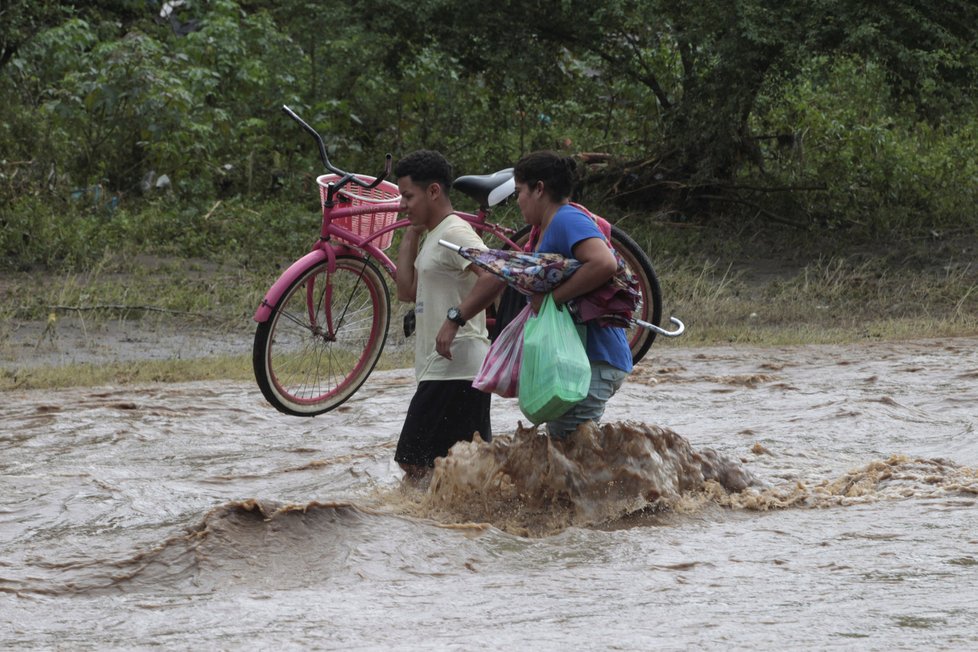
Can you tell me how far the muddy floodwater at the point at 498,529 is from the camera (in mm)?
4293

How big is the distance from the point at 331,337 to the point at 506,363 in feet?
7.32

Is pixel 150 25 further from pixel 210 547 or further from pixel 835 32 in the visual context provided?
pixel 210 547

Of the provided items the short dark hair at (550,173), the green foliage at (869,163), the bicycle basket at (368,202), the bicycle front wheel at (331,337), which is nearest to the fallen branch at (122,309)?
the bicycle front wheel at (331,337)

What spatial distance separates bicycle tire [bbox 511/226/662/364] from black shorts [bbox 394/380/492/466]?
135 centimetres

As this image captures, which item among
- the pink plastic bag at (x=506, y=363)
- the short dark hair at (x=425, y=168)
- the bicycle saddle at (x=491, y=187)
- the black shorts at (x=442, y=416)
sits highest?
the short dark hair at (x=425, y=168)

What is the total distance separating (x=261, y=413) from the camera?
8.11m

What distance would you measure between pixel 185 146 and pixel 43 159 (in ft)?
4.53

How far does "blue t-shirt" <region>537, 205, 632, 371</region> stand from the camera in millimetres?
5102

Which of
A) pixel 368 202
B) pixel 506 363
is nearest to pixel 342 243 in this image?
pixel 368 202

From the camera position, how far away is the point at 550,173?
17.0 feet

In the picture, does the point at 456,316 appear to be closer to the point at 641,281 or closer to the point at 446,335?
the point at 446,335

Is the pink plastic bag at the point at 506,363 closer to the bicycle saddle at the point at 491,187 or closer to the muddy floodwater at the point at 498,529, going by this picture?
the muddy floodwater at the point at 498,529

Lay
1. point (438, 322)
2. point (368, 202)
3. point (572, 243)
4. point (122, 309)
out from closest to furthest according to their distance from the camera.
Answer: point (572, 243) → point (438, 322) → point (368, 202) → point (122, 309)

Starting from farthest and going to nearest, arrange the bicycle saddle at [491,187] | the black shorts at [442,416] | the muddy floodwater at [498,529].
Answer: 1. the bicycle saddle at [491,187]
2. the black shorts at [442,416]
3. the muddy floodwater at [498,529]
